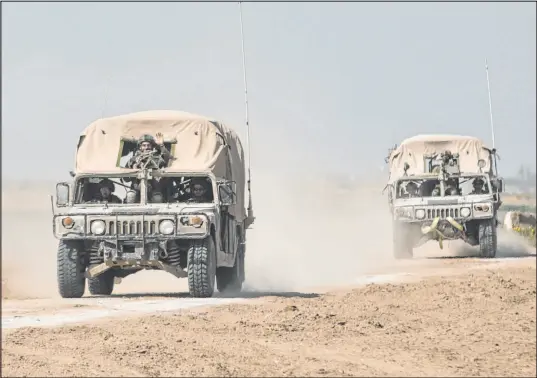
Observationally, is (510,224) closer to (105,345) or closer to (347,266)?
(347,266)

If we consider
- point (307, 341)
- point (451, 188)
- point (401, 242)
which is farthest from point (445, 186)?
point (307, 341)

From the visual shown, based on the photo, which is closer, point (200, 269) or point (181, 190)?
point (200, 269)

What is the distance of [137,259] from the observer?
1308 centimetres

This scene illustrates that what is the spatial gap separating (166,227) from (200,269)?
654 millimetres

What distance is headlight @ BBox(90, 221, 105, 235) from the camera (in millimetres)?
13094

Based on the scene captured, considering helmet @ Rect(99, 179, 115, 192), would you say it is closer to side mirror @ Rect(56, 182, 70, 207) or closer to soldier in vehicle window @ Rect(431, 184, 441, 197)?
side mirror @ Rect(56, 182, 70, 207)

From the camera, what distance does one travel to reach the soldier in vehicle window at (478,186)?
23125mm

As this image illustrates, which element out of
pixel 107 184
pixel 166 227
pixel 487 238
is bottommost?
pixel 487 238

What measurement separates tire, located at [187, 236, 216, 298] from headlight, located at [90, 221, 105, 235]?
3.57ft

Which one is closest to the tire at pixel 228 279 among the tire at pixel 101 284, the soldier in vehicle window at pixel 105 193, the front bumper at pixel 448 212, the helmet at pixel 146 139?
the tire at pixel 101 284

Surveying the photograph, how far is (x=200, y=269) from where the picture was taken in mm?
12914

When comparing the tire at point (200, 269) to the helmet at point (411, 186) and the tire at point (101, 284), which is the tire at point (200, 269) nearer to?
the tire at point (101, 284)

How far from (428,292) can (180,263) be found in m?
3.08

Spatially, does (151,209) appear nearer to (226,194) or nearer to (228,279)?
(226,194)
